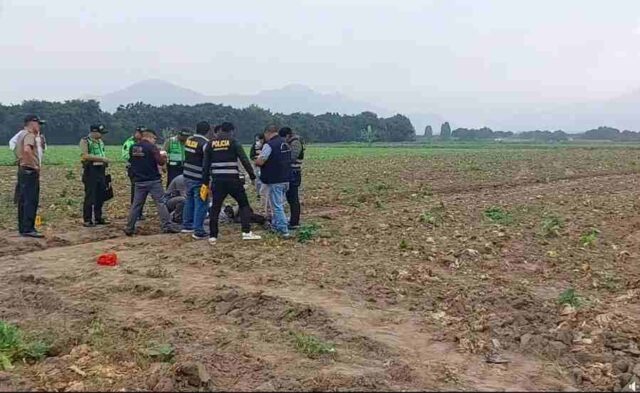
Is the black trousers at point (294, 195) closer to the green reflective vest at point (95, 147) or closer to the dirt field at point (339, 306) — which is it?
the dirt field at point (339, 306)

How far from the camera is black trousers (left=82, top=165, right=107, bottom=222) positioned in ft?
39.1

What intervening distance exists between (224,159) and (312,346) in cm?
532

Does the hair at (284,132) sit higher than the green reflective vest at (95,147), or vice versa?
the hair at (284,132)

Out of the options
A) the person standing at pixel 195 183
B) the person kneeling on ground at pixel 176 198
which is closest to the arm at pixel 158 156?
the person standing at pixel 195 183

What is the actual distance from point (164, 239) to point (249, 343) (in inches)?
216

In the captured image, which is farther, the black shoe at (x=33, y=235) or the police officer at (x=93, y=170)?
the police officer at (x=93, y=170)

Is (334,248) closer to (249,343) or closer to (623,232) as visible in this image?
(249,343)

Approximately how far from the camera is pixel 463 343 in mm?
5863

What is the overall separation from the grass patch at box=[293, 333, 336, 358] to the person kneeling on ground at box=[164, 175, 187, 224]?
680 cm

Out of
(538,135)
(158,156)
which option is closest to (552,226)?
(158,156)

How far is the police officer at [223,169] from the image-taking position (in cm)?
1049

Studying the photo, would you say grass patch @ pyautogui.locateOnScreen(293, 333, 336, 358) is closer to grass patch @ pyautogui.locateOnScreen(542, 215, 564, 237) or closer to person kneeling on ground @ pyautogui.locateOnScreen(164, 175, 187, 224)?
grass patch @ pyautogui.locateOnScreen(542, 215, 564, 237)

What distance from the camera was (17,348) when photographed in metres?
5.72

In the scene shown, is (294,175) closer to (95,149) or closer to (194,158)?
(194,158)
